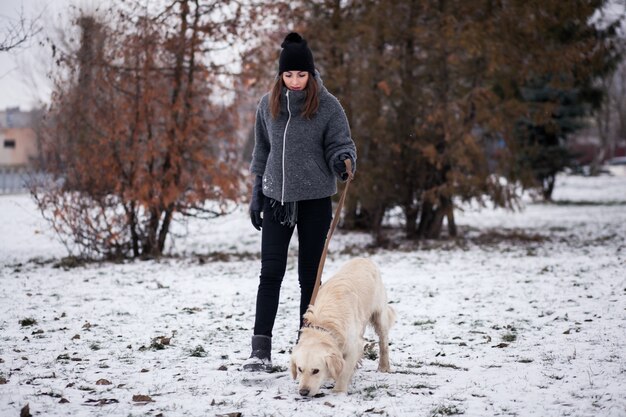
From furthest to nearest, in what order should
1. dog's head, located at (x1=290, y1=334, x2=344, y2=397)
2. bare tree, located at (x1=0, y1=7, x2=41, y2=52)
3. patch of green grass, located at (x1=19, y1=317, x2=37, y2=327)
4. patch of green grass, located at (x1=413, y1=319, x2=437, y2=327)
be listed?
1. bare tree, located at (x1=0, y1=7, x2=41, y2=52)
2. patch of green grass, located at (x1=413, y1=319, x2=437, y2=327)
3. patch of green grass, located at (x1=19, y1=317, x2=37, y2=327)
4. dog's head, located at (x1=290, y1=334, x2=344, y2=397)

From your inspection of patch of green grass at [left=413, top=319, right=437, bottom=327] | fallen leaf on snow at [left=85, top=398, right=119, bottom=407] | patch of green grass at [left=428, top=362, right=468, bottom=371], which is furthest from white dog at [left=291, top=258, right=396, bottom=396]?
patch of green grass at [left=413, top=319, right=437, bottom=327]

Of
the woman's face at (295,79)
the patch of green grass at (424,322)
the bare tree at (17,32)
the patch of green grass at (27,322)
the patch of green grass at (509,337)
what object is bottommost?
the patch of green grass at (424,322)

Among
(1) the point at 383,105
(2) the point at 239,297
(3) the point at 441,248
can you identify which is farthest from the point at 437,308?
(1) the point at 383,105

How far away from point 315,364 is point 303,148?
1.43 meters

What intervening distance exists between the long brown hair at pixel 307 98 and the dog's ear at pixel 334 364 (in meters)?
1.58

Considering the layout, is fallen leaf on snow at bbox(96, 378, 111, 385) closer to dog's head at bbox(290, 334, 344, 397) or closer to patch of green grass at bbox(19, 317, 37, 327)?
dog's head at bbox(290, 334, 344, 397)

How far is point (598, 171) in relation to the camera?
44844 millimetres

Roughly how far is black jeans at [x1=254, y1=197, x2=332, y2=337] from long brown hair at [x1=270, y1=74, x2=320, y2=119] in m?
0.61

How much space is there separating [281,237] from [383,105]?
8.61 m

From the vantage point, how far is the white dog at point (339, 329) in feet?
11.9

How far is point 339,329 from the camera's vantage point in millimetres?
3771

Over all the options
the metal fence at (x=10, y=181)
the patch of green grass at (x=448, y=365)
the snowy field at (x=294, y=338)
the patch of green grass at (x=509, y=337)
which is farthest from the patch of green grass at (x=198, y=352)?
the metal fence at (x=10, y=181)

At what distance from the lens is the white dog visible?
11.9ft

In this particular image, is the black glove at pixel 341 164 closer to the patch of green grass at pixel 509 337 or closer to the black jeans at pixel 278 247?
the black jeans at pixel 278 247
